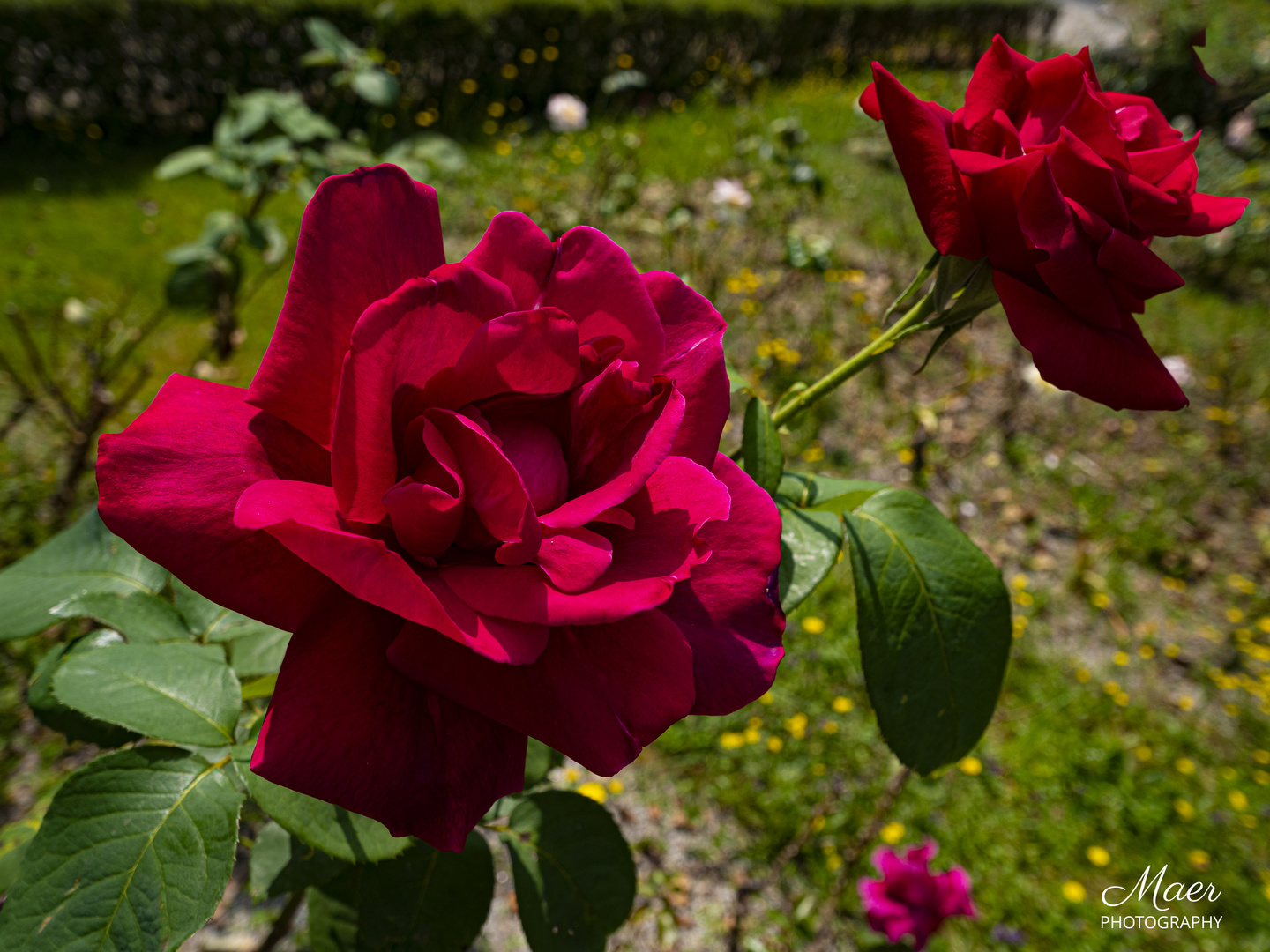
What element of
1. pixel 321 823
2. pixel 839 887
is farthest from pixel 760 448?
pixel 839 887

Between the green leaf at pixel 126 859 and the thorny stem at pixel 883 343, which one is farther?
the thorny stem at pixel 883 343

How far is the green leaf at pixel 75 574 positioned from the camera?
75cm

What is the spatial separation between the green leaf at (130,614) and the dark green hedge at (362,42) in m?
2.99

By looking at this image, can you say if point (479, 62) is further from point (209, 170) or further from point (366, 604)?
point (366, 604)

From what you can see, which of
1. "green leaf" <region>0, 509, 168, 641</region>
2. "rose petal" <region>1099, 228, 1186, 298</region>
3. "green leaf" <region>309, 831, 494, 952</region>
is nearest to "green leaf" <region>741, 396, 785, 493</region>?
"rose petal" <region>1099, 228, 1186, 298</region>

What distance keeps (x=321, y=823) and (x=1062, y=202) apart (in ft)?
2.25

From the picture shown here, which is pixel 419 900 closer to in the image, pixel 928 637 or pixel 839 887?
pixel 928 637

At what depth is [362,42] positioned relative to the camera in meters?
4.98

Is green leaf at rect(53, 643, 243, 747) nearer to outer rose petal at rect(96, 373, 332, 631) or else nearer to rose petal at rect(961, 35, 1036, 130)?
outer rose petal at rect(96, 373, 332, 631)

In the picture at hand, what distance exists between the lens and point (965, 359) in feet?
13.3

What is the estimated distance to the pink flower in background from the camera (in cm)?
174

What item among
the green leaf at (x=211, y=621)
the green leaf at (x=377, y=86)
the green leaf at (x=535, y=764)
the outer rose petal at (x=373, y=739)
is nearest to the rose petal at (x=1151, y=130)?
the outer rose petal at (x=373, y=739)

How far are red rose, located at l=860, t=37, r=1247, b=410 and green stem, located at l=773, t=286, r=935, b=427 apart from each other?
0.08 metres

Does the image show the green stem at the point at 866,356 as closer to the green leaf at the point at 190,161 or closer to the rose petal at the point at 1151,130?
the rose petal at the point at 1151,130
